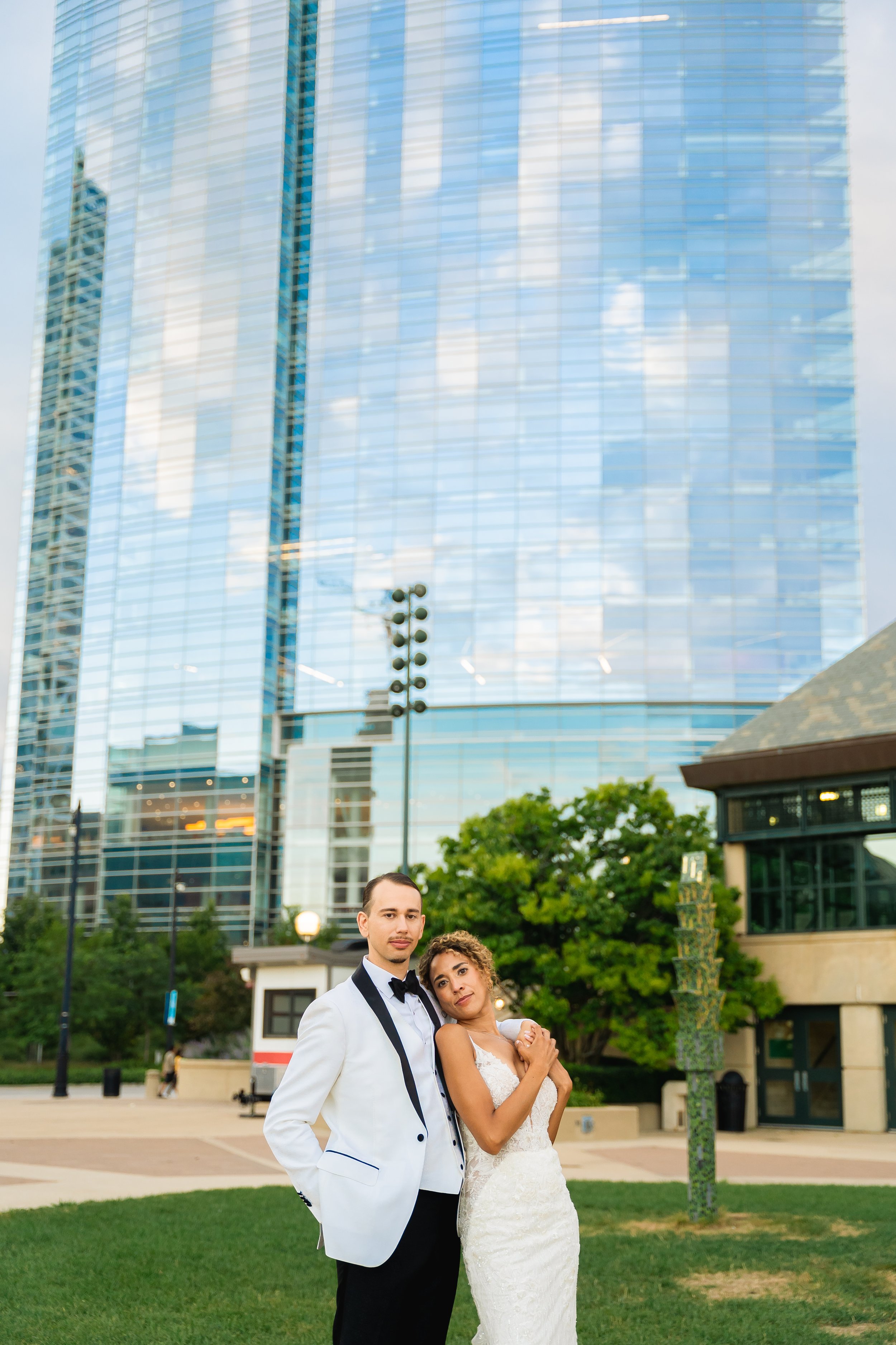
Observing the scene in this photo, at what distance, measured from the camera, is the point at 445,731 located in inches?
3265

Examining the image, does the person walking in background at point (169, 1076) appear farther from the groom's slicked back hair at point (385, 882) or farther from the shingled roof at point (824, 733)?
the groom's slicked back hair at point (385, 882)

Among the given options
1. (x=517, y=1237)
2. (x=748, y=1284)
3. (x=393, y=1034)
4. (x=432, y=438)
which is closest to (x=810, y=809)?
(x=748, y=1284)

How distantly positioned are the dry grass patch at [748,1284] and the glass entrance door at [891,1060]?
2130cm

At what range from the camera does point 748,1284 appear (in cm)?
990

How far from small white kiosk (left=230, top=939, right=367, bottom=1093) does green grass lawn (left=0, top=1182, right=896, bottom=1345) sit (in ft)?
51.7

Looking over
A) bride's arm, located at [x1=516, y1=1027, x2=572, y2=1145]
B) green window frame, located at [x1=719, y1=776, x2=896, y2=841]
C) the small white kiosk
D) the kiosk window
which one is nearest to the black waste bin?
green window frame, located at [x1=719, y1=776, x2=896, y2=841]

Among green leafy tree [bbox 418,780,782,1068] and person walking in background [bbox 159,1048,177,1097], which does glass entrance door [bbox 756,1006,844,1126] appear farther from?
person walking in background [bbox 159,1048,177,1097]

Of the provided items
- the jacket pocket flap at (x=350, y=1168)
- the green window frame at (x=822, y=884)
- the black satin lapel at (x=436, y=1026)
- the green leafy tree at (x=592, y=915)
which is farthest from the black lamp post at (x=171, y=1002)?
the jacket pocket flap at (x=350, y=1168)

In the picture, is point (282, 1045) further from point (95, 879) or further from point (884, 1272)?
point (95, 879)

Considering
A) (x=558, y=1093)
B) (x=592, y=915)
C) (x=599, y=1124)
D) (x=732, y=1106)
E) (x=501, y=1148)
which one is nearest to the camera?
(x=501, y=1148)

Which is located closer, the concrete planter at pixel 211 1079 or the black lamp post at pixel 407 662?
the black lamp post at pixel 407 662

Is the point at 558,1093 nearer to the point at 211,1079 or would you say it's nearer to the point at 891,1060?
the point at 891,1060

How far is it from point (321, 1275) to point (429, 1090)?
692 cm

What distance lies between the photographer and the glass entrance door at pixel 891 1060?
29.5 meters
